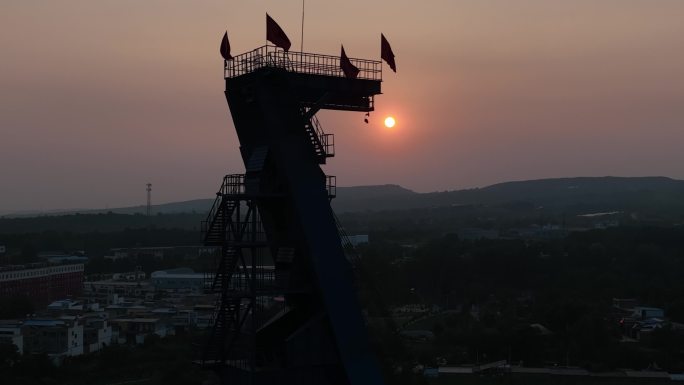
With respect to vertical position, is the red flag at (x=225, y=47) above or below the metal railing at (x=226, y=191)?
above

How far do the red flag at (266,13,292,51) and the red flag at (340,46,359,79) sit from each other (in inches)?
40.3

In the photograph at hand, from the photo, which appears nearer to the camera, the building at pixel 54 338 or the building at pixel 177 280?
the building at pixel 54 338

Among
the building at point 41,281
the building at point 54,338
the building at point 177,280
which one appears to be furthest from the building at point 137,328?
the building at point 177,280

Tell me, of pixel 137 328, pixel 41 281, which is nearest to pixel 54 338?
pixel 137 328

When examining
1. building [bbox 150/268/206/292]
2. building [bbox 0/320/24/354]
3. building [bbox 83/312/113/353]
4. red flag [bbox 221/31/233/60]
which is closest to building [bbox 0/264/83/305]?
building [bbox 150/268/206/292]

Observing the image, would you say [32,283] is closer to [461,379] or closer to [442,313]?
Answer: [442,313]

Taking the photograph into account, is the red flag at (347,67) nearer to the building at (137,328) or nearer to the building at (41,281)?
the building at (137,328)

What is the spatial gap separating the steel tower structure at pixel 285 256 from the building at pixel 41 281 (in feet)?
238

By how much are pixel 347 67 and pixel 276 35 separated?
1.39m

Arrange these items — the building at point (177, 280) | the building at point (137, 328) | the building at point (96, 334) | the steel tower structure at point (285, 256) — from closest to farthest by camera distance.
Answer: the steel tower structure at point (285, 256), the building at point (96, 334), the building at point (137, 328), the building at point (177, 280)

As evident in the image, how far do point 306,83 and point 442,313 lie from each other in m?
58.1

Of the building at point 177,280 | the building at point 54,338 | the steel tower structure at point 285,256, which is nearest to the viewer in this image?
the steel tower structure at point 285,256

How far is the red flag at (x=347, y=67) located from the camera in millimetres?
17000

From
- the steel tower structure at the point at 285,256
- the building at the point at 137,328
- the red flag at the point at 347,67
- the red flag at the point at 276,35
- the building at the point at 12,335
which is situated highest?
the red flag at the point at 276,35
